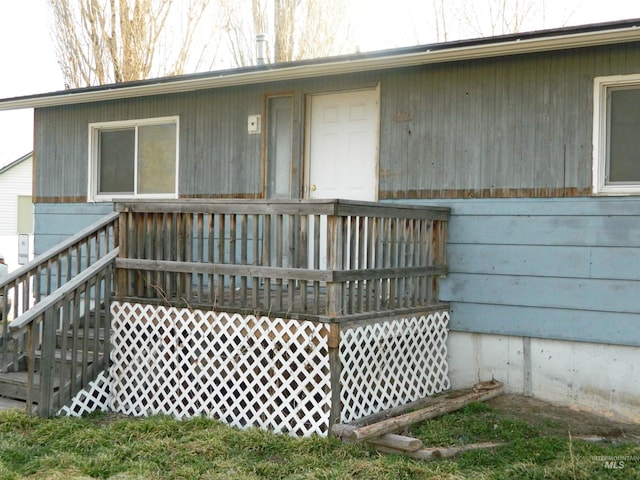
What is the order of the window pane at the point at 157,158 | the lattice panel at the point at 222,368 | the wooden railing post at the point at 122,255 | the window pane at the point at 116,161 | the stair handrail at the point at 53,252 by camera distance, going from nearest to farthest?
the lattice panel at the point at 222,368, the stair handrail at the point at 53,252, the wooden railing post at the point at 122,255, the window pane at the point at 157,158, the window pane at the point at 116,161

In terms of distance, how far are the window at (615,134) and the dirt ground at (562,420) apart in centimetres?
199

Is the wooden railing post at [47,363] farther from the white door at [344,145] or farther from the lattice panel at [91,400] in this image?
the white door at [344,145]

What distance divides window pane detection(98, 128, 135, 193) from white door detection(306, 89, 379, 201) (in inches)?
Result: 107

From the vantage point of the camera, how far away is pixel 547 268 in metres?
7.22

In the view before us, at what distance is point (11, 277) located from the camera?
23.9ft

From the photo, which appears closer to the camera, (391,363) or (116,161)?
(391,363)

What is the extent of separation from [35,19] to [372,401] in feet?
59.8

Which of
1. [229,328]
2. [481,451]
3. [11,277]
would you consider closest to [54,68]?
[11,277]

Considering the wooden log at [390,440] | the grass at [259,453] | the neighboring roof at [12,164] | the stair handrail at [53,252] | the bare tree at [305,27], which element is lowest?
the grass at [259,453]

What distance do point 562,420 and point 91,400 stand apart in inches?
165

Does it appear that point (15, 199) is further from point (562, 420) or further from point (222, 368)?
point (562, 420)

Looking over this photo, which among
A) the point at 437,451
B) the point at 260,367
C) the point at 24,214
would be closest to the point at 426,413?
the point at 437,451

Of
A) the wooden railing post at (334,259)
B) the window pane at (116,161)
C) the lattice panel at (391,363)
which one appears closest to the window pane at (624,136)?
the lattice panel at (391,363)

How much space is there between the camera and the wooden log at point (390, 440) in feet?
18.6
